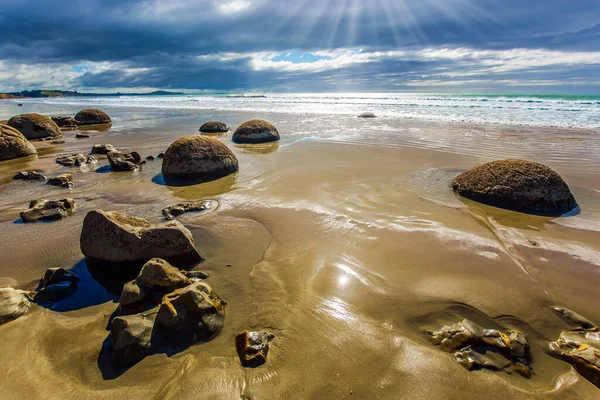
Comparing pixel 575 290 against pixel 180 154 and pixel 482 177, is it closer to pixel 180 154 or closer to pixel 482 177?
pixel 482 177

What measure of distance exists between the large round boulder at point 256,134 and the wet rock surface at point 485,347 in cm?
1148

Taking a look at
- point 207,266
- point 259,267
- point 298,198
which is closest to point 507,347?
point 259,267

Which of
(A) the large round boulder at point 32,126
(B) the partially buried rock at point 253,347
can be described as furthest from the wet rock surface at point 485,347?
(A) the large round boulder at point 32,126

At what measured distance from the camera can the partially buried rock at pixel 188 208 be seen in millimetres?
5570

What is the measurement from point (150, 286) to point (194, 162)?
510 centimetres

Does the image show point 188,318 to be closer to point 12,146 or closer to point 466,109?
point 12,146

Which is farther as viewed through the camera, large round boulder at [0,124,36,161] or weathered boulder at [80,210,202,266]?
large round boulder at [0,124,36,161]

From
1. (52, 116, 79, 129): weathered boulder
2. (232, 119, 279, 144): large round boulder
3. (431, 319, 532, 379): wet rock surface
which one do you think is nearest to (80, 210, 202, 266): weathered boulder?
(431, 319, 532, 379): wet rock surface

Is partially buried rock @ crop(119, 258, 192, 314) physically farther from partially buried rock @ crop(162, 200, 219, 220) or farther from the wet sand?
partially buried rock @ crop(162, 200, 219, 220)

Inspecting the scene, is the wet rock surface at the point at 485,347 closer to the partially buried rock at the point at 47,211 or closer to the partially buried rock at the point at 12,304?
the partially buried rock at the point at 12,304

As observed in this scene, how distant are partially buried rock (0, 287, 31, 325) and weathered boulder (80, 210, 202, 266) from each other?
2.77 feet

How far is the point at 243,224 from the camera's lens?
204 inches

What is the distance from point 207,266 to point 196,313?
112cm

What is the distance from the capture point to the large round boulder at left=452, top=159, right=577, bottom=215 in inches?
223
